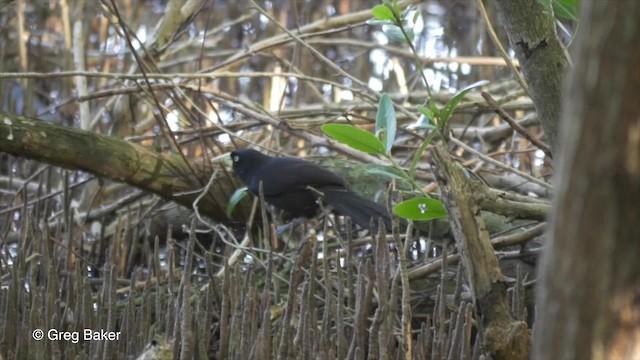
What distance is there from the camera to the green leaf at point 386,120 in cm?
225

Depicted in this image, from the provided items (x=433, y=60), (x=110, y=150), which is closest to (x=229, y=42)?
(x=433, y=60)

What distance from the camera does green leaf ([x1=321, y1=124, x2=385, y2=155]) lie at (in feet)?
7.11

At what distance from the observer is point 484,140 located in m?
4.68

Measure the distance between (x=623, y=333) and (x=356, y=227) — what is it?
2907mm

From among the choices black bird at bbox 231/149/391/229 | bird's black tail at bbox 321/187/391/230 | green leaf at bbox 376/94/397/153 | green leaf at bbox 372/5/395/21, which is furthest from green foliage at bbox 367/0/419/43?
black bird at bbox 231/149/391/229

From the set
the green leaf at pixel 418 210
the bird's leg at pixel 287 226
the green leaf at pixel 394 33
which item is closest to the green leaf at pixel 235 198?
the bird's leg at pixel 287 226

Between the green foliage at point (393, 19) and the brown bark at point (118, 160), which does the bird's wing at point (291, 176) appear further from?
the green foliage at point (393, 19)

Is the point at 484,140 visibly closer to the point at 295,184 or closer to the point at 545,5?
the point at 295,184

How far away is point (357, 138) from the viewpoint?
7.19 feet

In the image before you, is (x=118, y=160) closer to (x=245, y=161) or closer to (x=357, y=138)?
(x=245, y=161)

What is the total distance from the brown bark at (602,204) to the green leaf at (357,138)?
3.86 ft

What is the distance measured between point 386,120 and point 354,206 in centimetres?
143

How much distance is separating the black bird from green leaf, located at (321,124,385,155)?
162 centimetres

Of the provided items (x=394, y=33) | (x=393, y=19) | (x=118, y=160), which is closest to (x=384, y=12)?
(x=393, y=19)
